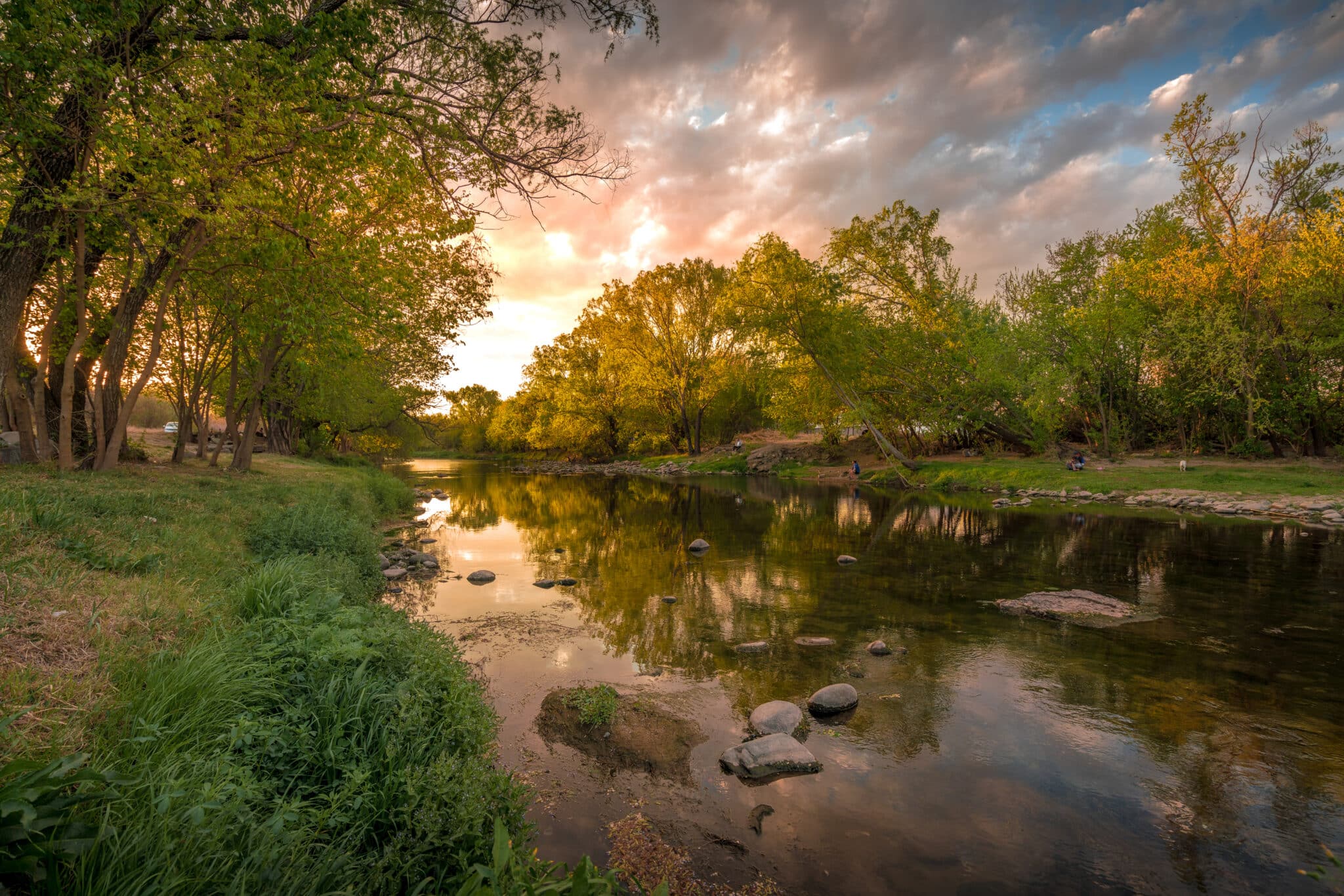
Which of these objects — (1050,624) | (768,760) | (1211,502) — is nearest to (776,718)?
(768,760)

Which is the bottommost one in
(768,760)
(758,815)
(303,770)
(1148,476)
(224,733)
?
(758,815)

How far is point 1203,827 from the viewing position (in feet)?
16.6

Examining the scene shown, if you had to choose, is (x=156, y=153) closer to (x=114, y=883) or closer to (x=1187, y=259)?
(x=114, y=883)

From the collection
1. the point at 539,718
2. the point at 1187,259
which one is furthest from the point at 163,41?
the point at 1187,259

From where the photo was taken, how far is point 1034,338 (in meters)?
35.7

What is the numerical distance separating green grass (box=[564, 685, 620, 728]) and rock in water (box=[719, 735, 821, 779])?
5.08 ft

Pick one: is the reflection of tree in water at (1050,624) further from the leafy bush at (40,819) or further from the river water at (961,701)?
the leafy bush at (40,819)

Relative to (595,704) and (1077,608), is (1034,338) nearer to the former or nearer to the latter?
(1077,608)

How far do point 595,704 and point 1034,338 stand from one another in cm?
3858

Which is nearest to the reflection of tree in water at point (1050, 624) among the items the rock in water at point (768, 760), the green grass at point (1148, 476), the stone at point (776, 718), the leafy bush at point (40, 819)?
the stone at point (776, 718)

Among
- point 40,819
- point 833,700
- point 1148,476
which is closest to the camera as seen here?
point 40,819

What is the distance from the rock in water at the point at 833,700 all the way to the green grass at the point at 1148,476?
28.1 metres

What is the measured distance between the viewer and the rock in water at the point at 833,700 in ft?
23.6

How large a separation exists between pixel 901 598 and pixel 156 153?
16.6 meters
